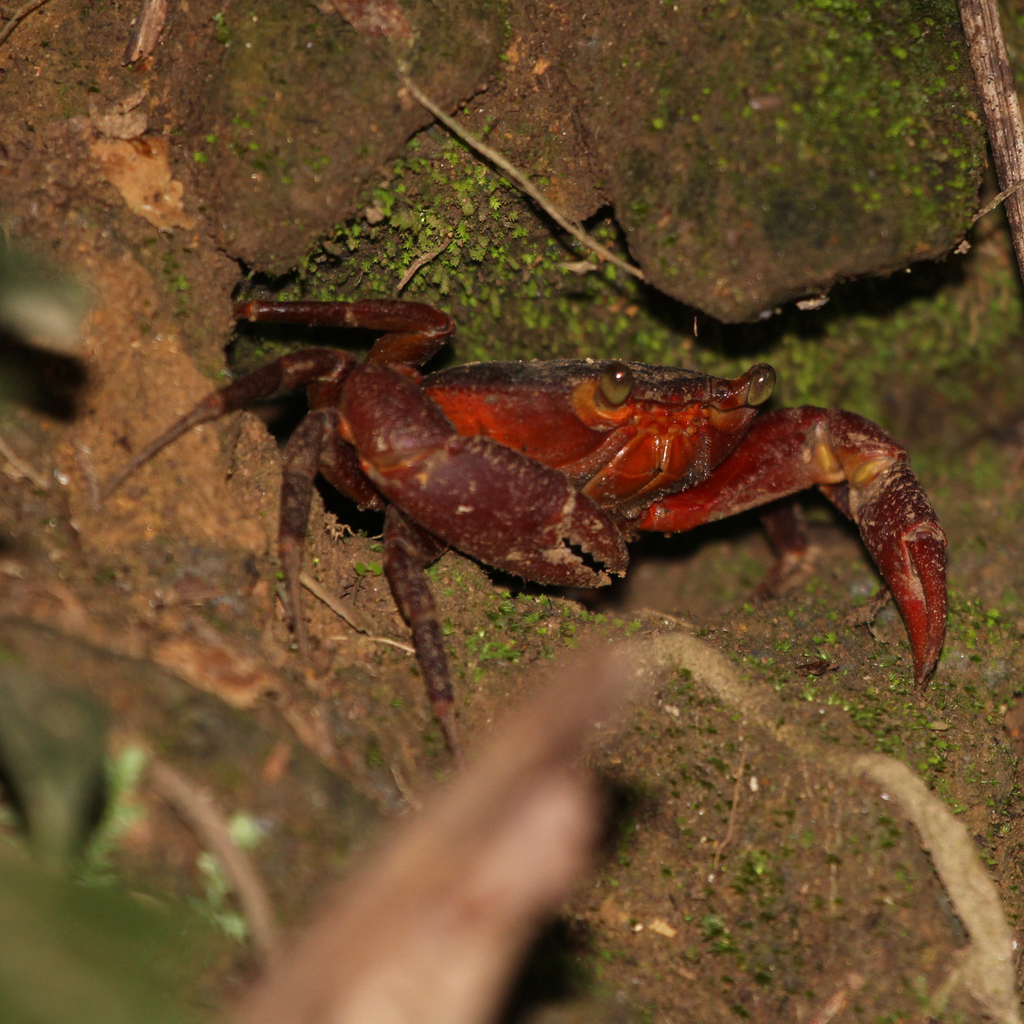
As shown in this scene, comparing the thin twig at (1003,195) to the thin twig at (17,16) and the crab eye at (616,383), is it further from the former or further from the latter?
the thin twig at (17,16)

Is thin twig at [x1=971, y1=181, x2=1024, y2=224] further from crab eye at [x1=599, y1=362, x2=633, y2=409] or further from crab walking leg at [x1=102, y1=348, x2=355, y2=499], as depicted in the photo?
crab walking leg at [x1=102, y1=348, x2=355, y2=499]

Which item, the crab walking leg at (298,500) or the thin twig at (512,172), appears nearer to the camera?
the crab walking leg at (298,500)

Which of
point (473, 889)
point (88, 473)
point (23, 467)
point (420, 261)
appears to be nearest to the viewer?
point (473, 889)

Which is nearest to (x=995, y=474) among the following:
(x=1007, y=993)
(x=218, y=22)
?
(x=1007, y=993)

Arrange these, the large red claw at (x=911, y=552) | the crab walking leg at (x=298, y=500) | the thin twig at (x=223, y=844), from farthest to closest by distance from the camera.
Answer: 1. the large red claw at (x=911, y=552)
2. the crab walking leg at (x=298, y=500)
3. the thin twig at (x=223, y=844)

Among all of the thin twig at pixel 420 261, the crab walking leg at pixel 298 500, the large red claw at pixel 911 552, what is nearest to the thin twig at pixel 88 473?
the crab walking leg at pixel 298 500

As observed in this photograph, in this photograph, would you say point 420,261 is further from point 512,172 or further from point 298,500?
point 298,500

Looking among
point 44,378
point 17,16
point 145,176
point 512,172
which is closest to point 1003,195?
point 512,172
